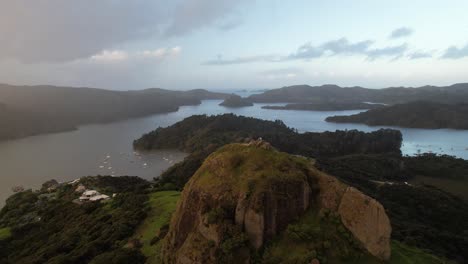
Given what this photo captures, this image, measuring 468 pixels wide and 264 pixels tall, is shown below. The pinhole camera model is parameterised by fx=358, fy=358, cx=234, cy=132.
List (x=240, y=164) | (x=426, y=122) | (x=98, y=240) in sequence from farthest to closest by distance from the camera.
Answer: (x=426, y=122) → (x=98, y=240) → (x=240, y=164)

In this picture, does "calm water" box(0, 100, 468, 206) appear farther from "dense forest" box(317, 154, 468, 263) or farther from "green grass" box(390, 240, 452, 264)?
"green grass" box(390, 240, 452, 264)

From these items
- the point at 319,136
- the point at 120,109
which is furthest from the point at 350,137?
the point at 120,109

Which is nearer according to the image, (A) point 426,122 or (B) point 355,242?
(B) point 355,242

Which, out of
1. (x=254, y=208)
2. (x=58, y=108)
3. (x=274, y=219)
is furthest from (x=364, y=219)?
(x=58, y=108)

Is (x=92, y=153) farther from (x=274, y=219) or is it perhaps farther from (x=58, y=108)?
(x=58, y=108)

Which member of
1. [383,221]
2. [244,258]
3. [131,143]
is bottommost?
[131,143]

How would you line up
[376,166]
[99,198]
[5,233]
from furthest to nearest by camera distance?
1. [376,166]
2. [99,198]
3. [5,233]

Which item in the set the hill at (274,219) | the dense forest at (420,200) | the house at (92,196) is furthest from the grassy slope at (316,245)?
the house at (92,196)

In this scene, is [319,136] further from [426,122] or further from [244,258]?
[244,258]
